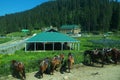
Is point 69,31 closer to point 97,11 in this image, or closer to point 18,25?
point 97,11

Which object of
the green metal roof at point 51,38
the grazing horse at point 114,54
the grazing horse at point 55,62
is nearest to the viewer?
the grazing horse at point 55,62

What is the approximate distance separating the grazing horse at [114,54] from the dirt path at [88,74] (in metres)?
1.60

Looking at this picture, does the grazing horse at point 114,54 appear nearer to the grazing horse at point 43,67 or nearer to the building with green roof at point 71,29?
the grazing horse at point 43,67

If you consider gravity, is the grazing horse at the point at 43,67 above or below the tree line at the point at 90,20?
below

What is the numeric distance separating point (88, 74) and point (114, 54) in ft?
15.1

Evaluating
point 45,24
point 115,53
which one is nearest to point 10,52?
point 115,53

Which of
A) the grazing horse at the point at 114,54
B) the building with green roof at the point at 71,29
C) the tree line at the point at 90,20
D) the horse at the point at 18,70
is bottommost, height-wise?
the horse at the point at 18,70

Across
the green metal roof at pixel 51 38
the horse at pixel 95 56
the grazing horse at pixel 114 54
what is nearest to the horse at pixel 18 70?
the horse at pixel 95 56

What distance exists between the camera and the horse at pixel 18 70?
18.6 meters

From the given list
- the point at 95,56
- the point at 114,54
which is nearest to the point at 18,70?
the point at 95,56

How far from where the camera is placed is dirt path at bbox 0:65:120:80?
63.5ft

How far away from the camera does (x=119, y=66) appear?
2348 centimetres

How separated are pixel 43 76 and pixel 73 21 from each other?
5909 inches

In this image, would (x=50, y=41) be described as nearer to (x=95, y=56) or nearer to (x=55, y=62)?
(x=95, y=56)
